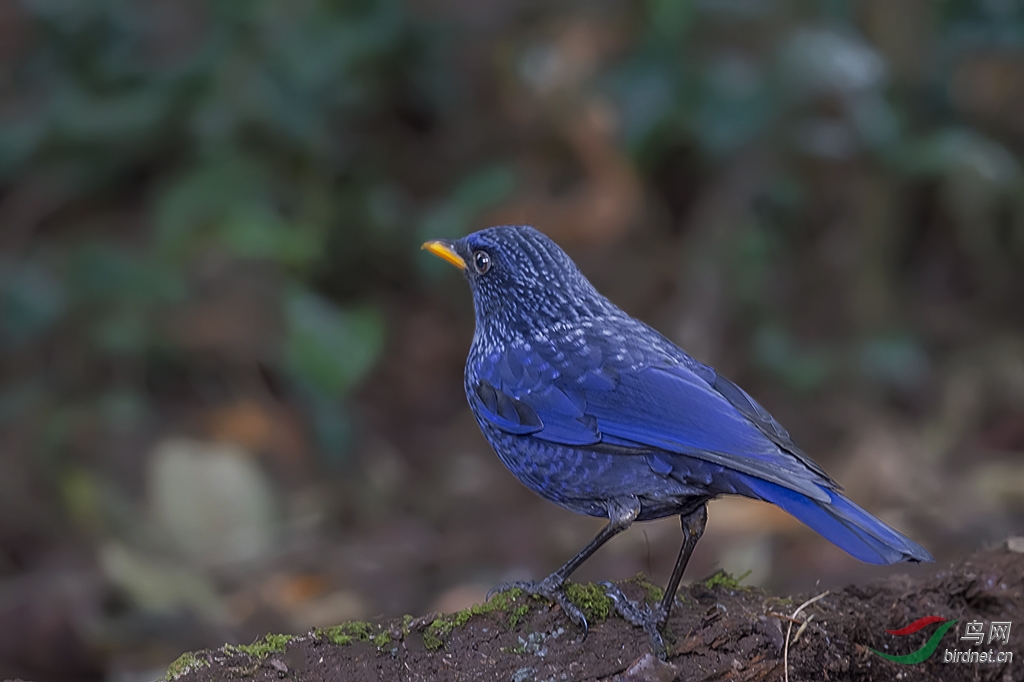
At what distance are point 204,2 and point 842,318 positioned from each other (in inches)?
178

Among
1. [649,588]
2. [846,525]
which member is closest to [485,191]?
[649,588]

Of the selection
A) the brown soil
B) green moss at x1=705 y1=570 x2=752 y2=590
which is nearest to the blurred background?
green moss at x1=705 y1=570 x2=752 y2=590

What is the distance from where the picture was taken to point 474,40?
7352 mm

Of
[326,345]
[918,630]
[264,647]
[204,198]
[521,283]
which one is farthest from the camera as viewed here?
[204,198]

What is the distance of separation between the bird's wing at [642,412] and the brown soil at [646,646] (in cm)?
48

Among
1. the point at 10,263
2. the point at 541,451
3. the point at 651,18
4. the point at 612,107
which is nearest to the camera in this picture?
the point at 541,451

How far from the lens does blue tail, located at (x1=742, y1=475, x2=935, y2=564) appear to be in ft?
8.86

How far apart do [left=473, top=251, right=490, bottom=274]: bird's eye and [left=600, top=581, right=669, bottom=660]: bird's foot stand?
3.83 feet

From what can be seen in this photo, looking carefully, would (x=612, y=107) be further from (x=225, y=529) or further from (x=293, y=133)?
(x=225, y=529)

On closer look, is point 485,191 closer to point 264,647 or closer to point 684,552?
point 684,552

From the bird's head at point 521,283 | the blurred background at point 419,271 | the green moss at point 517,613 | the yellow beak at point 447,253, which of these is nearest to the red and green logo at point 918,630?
the green moss at point 517,613

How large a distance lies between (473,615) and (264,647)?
61 cm

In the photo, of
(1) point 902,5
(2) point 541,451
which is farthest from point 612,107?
(2) point 541,451

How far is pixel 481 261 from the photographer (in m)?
3.72
